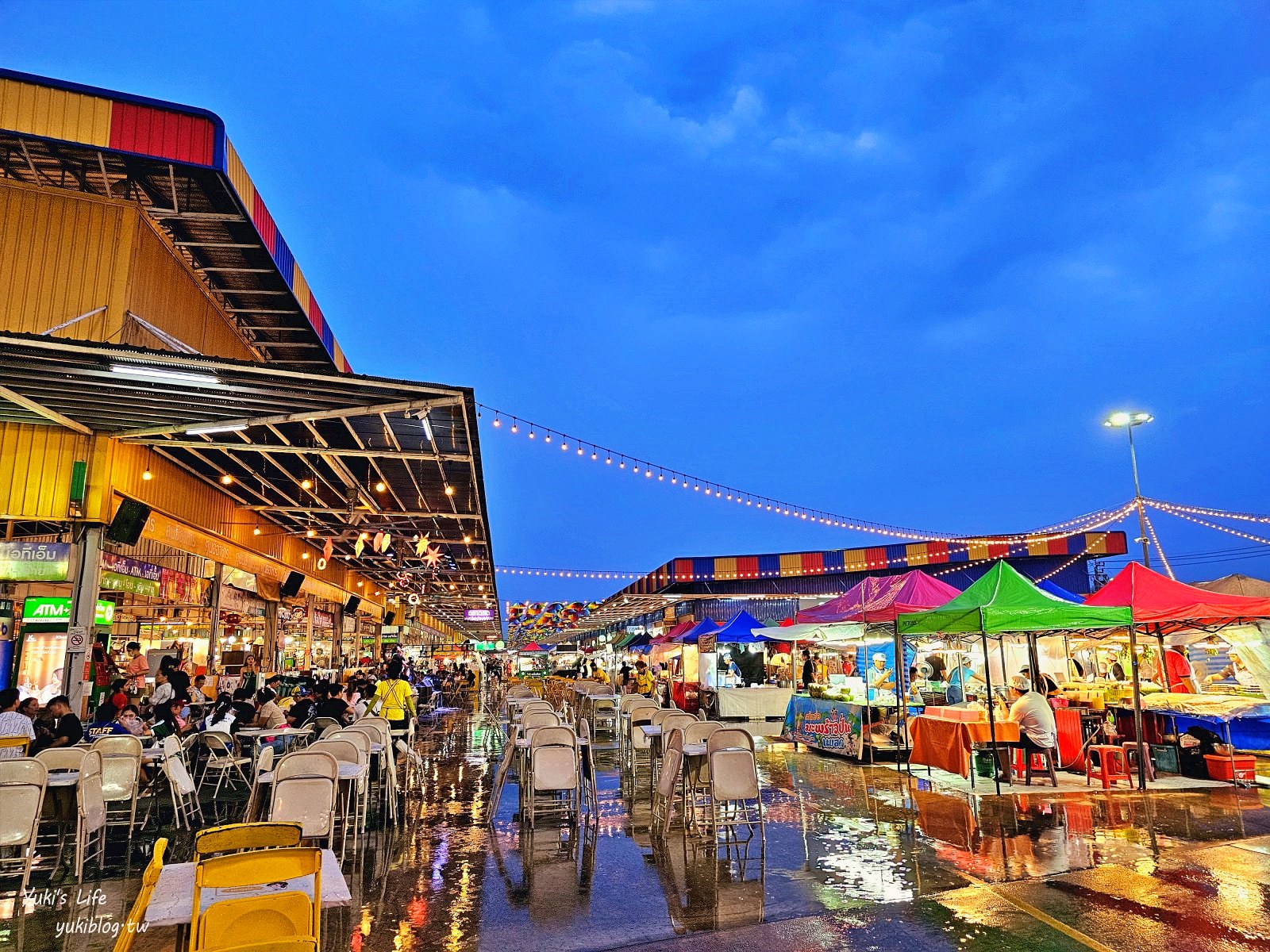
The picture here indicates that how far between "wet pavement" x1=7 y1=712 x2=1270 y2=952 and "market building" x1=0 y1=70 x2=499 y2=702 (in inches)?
185

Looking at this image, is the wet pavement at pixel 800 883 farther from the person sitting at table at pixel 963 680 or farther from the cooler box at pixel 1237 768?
the person sitting at table at pixel 963 680

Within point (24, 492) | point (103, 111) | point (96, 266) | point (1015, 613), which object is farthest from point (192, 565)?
point (1015, 613)

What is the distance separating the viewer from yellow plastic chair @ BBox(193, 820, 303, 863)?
349cm

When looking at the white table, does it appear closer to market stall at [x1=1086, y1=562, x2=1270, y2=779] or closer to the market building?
the market building

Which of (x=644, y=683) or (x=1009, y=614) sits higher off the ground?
(x=1009, y=614)

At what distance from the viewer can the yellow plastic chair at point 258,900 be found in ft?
9.71

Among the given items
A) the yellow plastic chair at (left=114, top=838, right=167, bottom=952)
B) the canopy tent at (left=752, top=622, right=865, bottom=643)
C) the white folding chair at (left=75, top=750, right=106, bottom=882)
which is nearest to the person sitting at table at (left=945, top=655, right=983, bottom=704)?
the canopy tent at (left=752, top=622, right=865, bottom=643)

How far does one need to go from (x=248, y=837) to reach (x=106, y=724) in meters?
8.54

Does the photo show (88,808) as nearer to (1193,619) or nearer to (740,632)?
(1193,619)

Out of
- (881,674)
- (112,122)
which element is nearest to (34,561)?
(112,122)

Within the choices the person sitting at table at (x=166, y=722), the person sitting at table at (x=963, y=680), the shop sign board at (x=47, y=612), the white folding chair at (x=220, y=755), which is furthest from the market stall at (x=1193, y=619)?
the shop sign board at (x=47, y=612)

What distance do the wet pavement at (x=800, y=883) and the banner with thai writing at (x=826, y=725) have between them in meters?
4.17

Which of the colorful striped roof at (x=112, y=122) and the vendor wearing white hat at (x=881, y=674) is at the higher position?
the colorful striped roof at (x=112, y=122)

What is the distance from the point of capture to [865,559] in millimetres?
37594
